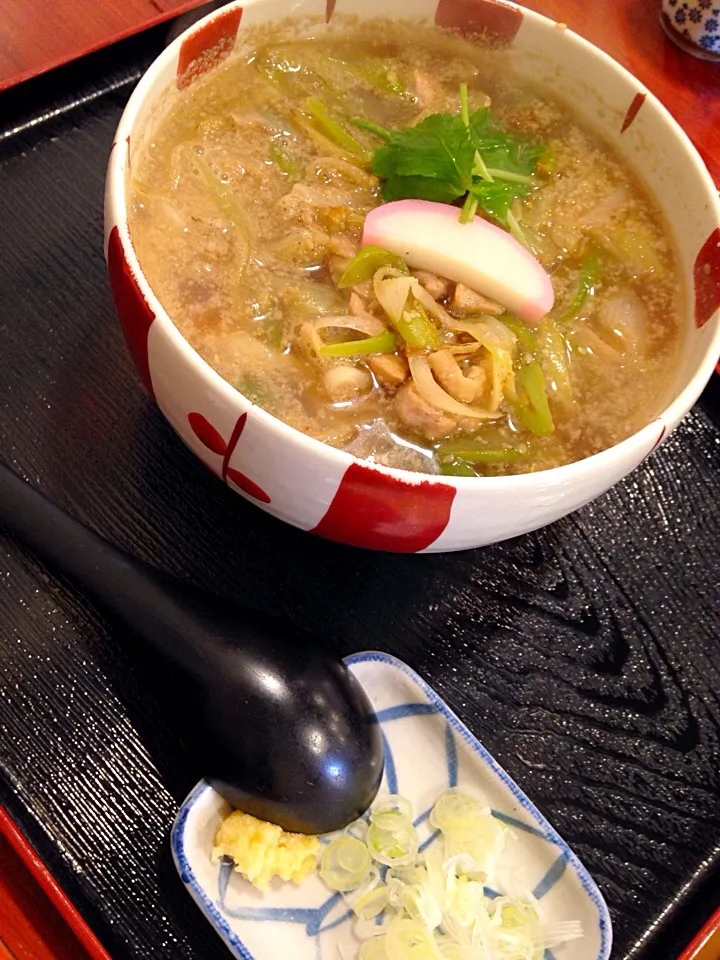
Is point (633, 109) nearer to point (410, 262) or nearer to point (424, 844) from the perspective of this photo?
point (410, 262)

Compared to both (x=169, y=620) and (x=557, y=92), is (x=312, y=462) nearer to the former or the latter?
(x=169, y=620)

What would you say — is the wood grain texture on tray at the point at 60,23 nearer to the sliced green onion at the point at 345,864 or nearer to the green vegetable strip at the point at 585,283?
the green vegetable strip at the point at 585,283

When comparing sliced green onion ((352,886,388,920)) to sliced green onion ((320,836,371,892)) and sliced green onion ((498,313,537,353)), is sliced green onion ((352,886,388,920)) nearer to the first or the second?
sliced green onion ((320,836,371,892))

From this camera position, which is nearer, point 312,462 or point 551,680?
point 312,462

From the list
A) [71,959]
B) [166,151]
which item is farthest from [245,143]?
[71,959]

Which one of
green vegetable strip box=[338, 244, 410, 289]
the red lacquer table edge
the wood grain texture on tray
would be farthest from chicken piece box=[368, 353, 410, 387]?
the wood grain texture on tray

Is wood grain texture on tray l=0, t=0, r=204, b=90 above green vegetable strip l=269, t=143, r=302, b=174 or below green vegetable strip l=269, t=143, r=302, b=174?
below
